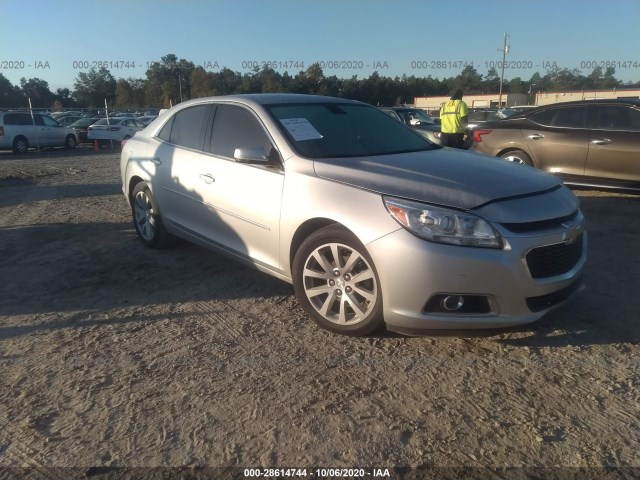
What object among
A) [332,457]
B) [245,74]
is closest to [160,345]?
[332,457]

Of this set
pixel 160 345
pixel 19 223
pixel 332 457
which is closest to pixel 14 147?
pixel 19 223

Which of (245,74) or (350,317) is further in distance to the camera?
(245,74)

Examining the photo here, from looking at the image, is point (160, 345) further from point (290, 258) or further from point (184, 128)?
point (184, 128)

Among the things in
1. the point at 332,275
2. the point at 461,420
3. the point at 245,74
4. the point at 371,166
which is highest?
the point at 245,74

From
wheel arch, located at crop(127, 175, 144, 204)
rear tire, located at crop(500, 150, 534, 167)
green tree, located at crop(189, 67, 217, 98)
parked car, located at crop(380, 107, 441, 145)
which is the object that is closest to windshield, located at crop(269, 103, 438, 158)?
wheel arch, located at crop(127, 175, 144, 204)

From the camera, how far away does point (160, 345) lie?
3.43 m

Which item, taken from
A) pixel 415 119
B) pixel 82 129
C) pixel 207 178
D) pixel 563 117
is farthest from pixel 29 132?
pixel 563 117

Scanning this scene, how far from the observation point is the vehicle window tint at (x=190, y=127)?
4805 mm

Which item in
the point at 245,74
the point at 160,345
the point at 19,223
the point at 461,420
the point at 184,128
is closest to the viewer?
the point at 461,420

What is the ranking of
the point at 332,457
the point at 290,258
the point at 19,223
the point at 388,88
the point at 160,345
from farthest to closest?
the point at 388,88
the point at 19,223
the point at 290,258
the point at 160,345
the point at 332,457

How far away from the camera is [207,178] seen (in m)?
4.46

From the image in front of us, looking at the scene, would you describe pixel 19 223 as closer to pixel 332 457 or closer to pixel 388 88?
pixel 332 457

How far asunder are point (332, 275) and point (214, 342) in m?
0.90

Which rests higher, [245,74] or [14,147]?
[245,74]
